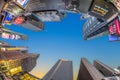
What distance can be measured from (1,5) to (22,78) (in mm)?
31696

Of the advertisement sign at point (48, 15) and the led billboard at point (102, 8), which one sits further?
the advertisement sign at point (48, 15)

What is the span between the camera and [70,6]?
86.3 ft

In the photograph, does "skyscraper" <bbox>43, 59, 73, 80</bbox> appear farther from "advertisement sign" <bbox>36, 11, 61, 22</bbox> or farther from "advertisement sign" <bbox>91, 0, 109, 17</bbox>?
"advertisement sign" <bbox>36, 11, 61, 22</bbox>

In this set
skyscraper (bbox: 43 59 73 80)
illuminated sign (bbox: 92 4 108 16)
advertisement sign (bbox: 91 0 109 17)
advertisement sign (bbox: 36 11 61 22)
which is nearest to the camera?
advertisement sign (bbox: 91 0 109 17)

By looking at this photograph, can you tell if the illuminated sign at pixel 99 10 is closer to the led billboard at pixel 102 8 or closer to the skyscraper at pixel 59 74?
the led billboard at pixel 102 8

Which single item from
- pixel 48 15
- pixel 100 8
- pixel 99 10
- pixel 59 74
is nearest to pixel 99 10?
pixel 99 10

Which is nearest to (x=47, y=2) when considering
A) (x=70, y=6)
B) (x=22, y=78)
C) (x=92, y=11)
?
(x=70, y=6)

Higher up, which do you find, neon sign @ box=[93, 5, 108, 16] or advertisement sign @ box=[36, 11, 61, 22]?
advertisement sign @ box=[36, 11, 61, 22]

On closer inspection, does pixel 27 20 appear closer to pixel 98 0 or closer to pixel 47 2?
pixel 47 2

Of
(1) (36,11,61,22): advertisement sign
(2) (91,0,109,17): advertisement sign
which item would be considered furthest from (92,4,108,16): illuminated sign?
(1) (36,11,61,22): advertisement sign

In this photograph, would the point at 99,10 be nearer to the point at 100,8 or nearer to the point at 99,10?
the point at 99,10

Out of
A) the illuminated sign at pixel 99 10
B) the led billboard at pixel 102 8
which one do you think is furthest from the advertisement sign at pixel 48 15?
the illuminated sign at pixel 99 10

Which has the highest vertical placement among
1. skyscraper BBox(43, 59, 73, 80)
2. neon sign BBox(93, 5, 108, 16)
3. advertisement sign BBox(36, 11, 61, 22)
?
advertisement sign BBox(36, 11, 61, 22)

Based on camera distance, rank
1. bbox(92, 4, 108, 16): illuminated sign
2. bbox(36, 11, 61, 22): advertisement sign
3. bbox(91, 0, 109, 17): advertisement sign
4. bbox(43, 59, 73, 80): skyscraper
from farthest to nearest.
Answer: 1. bbox(36, 11, 61, 22): advertisement sign
2. bbox(43, 59, 73, 80): skyscraper
3. bbox(92, 4, 108, 16): illuminated sign
4. bbox(91, 0, 109, 17): advertisement sign
